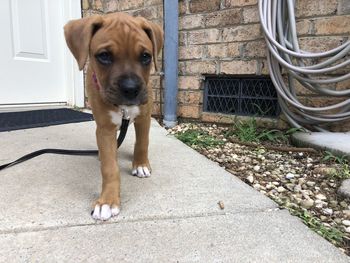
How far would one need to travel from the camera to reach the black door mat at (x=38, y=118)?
2.99 meters

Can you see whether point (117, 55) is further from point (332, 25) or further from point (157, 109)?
point (157, 109)

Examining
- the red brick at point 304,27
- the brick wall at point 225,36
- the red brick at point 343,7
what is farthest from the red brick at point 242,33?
the red brick at point 343,7

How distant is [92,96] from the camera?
1703mm

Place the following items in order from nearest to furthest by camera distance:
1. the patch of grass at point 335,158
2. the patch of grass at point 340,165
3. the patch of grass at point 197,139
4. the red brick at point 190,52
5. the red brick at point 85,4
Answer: the patch of grass at point 340,165
the patch of grass at point 335,158
the patch of grass at point 197,139
the red brick at point 190,52
the red brick at point 85,4

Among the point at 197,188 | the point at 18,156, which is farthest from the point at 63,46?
the point at 197,188

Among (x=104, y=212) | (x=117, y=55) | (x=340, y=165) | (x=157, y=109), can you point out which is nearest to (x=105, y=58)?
(x=117, y=55)

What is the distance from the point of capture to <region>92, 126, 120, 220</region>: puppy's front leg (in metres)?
1.40

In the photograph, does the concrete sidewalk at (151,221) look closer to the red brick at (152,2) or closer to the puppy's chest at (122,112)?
the puppy's chest at (122,112)

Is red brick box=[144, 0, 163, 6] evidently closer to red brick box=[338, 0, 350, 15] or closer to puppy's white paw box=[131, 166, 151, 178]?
red brick box=[338, 0, 350, 15]

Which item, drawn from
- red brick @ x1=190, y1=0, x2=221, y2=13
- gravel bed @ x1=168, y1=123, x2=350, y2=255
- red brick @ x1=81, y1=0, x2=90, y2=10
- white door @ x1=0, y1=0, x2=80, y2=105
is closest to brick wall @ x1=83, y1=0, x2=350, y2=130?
red brick @ x1=190, y1=0, x2=221, y2=13

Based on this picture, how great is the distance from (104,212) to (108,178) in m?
0.20

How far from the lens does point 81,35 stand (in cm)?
155

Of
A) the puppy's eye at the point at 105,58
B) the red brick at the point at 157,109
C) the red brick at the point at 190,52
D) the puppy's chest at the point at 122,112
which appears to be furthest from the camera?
the red brick at the point at 157,109

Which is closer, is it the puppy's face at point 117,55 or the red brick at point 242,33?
the puppy's face at point 117,55
